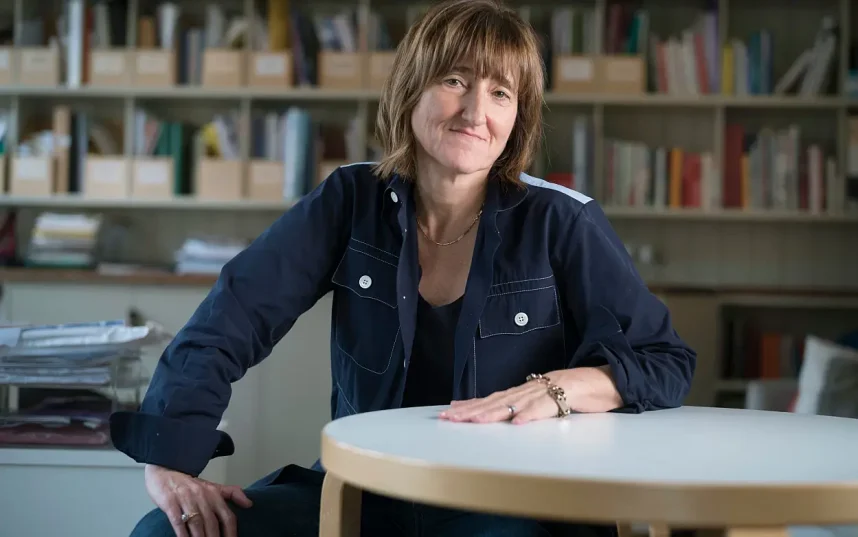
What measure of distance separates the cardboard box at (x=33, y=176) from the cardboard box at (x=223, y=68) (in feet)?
2.46

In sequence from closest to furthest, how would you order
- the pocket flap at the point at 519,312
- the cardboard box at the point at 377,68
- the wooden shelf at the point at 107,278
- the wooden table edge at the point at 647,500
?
1. the wooden table edge at the point at 647,500
2. the pocket flap at the point at 519,312
3. the wooden shelf at the point at 107,278
4. the cardboard box at the point at 377,68

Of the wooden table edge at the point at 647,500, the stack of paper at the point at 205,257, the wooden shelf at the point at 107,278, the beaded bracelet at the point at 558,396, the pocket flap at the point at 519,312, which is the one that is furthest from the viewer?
the stack of paper at the point at 205,257

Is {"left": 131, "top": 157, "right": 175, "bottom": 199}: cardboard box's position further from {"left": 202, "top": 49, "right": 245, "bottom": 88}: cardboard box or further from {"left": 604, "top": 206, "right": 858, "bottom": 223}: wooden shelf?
{"left": 604, "top": 206, "right": 858, "bottom": 223}: wooden shelf

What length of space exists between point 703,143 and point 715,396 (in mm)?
1127

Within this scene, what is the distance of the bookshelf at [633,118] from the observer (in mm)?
4195

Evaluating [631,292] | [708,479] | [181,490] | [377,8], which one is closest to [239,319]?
[181,490]

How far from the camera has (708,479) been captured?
820 mm

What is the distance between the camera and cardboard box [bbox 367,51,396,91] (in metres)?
4.23

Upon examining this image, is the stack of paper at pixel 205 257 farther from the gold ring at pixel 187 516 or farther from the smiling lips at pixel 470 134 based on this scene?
the gold ring at pixel 187 516

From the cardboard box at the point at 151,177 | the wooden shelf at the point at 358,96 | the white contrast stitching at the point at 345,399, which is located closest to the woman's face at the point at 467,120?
the white contrast stitching at the point at 345,399

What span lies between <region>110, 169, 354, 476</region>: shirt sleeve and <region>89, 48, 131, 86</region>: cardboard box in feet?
9.95

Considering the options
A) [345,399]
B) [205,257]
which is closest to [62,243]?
[205,257]

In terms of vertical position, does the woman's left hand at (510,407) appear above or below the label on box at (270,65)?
below

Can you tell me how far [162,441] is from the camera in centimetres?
125
